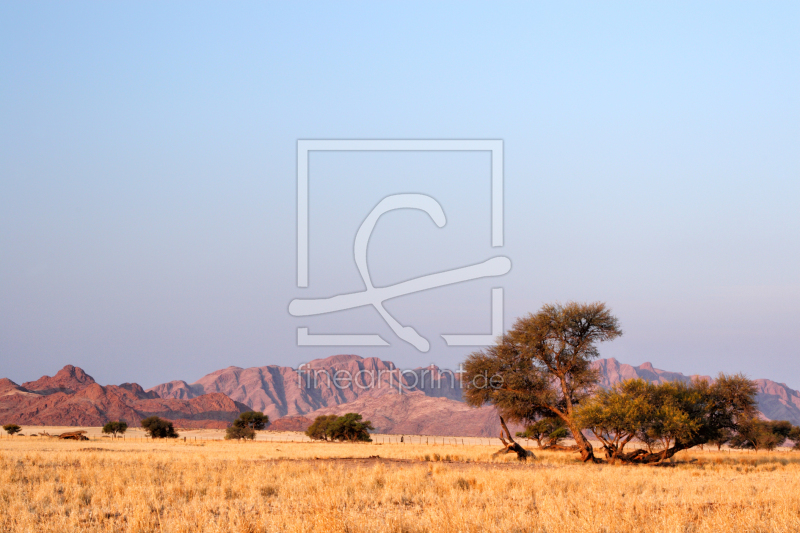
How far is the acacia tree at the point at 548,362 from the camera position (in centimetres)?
3241

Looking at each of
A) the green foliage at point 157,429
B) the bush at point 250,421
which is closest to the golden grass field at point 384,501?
the green foliage at point 157,429

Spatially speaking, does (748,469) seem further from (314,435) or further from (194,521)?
(314,435)

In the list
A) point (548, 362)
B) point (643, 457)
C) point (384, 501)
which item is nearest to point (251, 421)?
point (548, 362)

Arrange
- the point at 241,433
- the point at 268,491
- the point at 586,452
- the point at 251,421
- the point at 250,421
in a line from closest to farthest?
the point at 268,491 < the point at 586,452 < the point at 241,433 < the point at 250,421 < the point at 251,421

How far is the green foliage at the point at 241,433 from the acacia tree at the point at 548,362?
164ft

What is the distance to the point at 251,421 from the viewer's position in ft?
267

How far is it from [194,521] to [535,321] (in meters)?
24.2

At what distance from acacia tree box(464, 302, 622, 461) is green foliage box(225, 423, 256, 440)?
1970 inches

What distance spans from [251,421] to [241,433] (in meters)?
4.88

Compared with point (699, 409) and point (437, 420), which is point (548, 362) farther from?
point (437, 420)

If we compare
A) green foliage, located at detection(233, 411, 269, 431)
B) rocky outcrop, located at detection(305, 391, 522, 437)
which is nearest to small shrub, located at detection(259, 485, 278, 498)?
green foliage, located at detection(233, 411, 269, 431)

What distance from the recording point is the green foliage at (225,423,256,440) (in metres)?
75.9

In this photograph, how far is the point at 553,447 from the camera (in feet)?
164

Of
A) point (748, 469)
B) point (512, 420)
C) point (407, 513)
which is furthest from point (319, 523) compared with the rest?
point (512, 420)
